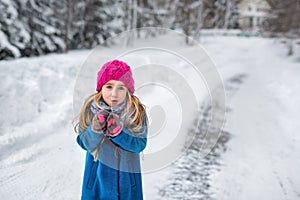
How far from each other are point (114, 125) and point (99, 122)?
0.09 m

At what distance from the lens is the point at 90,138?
1873 mm

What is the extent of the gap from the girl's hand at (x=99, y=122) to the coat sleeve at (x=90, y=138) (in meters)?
0.04

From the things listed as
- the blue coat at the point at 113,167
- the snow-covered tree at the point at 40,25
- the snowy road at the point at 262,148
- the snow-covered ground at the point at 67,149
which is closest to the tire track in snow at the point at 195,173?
the snow-covered ground at the point at 67,149

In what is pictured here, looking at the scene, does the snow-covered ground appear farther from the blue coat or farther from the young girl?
the blue coat

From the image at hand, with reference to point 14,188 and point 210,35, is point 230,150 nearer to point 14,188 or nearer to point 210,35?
point 14,188

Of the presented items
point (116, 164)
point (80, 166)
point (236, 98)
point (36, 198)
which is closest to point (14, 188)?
point (36, 198)

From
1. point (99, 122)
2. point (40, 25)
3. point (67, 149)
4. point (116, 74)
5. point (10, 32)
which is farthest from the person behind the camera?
point (40, 25)

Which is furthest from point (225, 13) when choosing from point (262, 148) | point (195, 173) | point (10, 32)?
point (195, 173)

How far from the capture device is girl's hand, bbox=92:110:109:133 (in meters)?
1.80

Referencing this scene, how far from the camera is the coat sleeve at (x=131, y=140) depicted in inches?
73.1

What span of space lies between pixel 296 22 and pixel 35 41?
13396 millimetres

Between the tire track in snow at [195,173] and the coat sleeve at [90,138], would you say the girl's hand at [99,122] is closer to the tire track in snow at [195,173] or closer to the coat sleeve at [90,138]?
the coat sleeve at [90,138]

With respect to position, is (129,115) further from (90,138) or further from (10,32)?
(10,32)

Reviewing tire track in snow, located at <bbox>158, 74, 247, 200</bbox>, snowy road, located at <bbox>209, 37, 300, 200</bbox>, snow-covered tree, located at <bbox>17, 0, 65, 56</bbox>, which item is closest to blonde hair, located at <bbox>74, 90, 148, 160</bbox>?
tire track in snow, located at <bbox>158, 74, 247, 200</bbox>
